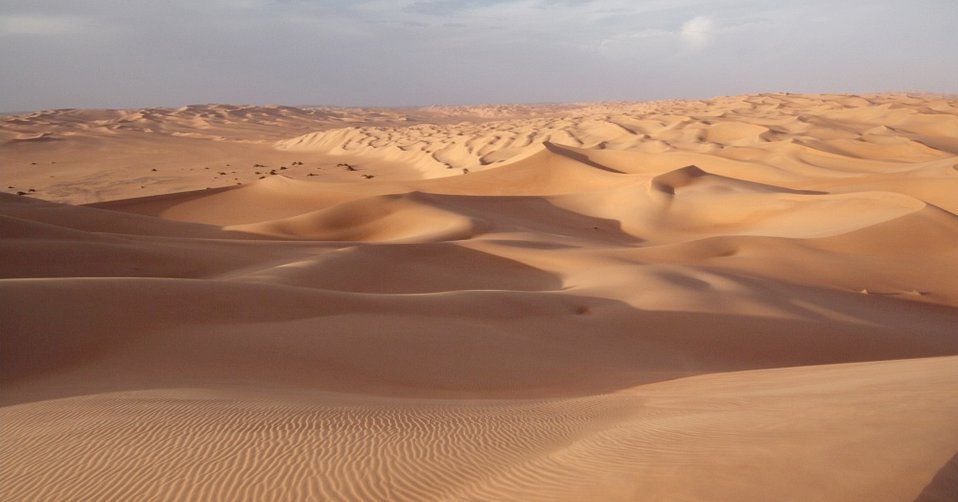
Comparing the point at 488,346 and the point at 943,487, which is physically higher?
the point at 943,487

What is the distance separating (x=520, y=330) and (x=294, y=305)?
9.03ft

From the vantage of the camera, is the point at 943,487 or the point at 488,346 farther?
the point at 488,346

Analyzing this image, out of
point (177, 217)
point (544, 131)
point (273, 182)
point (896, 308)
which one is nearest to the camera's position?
point (896, 308)

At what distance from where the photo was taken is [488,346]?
25.9 feet

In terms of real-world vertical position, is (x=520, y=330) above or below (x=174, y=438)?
below

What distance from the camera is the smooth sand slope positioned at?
3523 mm

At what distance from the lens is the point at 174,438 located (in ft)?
13.6

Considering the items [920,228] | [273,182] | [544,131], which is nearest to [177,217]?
[273,182]

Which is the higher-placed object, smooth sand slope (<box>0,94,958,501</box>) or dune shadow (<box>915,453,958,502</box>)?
dune shadow (<box>915,453,958,502</box>)

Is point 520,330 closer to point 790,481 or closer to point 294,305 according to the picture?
point 294,305

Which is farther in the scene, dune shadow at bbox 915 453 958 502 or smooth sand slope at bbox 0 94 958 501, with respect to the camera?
smooth sand slope at bbox 0 94 958 501

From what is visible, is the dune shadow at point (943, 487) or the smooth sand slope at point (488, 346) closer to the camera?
the dune shadow at point (943, 487)

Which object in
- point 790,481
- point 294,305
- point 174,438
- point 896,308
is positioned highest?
point 790,481

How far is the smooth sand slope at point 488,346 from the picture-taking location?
11.6 ft
